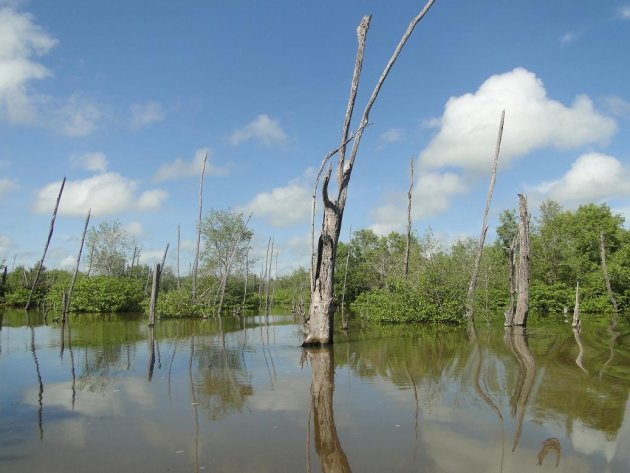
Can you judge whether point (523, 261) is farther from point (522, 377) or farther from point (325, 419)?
point (325, 419)

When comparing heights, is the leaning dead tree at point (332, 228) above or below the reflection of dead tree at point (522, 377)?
above

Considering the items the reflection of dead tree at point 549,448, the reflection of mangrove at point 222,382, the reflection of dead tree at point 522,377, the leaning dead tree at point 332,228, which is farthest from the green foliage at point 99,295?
the reflection of dead tree at point 549,448

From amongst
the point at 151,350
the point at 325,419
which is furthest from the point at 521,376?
the point at 151,350

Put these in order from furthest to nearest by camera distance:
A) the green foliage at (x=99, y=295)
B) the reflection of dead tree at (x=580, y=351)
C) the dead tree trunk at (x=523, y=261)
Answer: the green foliage at (x=99, y=295) → the dead tree trunk at (x=523, y=261) → the reflection of dead tree at (x=580, y=351)

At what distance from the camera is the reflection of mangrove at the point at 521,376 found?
6.61 m

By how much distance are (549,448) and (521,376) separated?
423 centimetres

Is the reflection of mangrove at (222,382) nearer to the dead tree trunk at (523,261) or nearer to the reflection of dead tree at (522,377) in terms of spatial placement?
the reflection of dead tree at (522,377)

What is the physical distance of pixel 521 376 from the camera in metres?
9.43

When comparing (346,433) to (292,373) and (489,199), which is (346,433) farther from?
(489,199)

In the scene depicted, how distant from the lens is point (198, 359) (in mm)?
12492

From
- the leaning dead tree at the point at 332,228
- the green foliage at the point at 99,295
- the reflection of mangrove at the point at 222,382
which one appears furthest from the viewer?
the green foliage at the point at 99,295

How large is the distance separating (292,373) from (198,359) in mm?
3285

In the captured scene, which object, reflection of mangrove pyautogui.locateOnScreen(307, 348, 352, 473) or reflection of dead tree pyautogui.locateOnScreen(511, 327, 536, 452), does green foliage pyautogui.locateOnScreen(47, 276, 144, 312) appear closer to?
reflection of mangrove pyautogui.locateOnScreen(307, 348, 352, 473)

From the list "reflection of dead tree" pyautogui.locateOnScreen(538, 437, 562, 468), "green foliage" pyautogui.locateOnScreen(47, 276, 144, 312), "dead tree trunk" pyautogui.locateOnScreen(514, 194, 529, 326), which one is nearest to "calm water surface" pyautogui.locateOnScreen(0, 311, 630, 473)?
"reflection of dead tree" pyautogui.locateOnScreen(538, 437, 562, 468)
